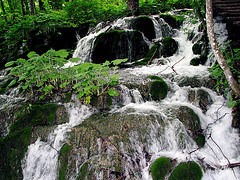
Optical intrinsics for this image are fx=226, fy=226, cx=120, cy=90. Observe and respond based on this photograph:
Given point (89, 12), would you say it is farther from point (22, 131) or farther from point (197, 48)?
point (22, 131)

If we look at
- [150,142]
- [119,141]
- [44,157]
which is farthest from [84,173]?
[150,142]

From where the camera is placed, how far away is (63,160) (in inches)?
148

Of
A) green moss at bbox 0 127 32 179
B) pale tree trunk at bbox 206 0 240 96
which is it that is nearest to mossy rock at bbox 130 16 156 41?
pale tree trunk at bbox 206 0 240 96

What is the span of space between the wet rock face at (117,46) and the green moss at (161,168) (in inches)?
212

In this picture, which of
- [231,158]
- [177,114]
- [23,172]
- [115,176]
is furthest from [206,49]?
[23,172]

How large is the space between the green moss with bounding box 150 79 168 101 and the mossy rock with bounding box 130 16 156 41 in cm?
397

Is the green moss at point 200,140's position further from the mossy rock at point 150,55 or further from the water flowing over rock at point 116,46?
the water flowing over rock at point 116,46

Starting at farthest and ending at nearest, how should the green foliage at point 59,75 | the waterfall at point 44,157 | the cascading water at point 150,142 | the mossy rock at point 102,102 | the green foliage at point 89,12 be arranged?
1. the green foliage at point 89,12
2. the mossy rock at point 102,102
3. the green foliage at point 59,75
4. the waterfall at point 44,157
5. the cascading water at point 150,142

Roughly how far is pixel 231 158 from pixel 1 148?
13.8ft

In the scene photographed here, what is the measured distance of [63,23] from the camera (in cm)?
1053

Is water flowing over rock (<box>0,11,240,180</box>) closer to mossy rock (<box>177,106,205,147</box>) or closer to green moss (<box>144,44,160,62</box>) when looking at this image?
mossy rock (<box>177,106,205,147</box>)

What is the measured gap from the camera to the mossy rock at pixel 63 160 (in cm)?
367

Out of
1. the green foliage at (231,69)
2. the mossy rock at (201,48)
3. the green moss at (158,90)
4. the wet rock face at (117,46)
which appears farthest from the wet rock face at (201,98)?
the wet rock face at (117,46)

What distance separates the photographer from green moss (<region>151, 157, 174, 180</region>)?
3428mm
